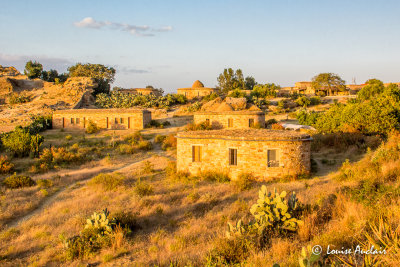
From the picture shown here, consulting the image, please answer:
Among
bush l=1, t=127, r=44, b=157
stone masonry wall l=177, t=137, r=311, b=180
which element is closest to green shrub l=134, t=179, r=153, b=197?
stone masonry wall l=177, t=137, r=311, b=180

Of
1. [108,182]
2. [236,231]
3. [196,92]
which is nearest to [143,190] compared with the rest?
[108,182]

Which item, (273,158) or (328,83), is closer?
(273,158)

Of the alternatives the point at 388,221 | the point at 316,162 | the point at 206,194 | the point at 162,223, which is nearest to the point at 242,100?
the point at 316,162

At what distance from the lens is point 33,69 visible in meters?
59.2

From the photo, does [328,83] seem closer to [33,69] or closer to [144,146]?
[144,146]

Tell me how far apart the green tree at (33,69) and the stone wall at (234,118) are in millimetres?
45543

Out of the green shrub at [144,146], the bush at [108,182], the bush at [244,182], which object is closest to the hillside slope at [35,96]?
the green shrub at [144,146]

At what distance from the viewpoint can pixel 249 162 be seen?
51.1 feet

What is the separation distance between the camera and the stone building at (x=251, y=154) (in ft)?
50.5

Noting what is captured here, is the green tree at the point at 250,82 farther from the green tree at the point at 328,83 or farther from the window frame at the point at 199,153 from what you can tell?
the window frame at the point at 199,153

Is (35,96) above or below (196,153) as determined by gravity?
above

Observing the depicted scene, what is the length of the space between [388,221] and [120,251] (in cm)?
684

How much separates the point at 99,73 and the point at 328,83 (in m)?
48.0

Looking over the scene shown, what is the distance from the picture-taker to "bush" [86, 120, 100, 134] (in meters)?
31.0
